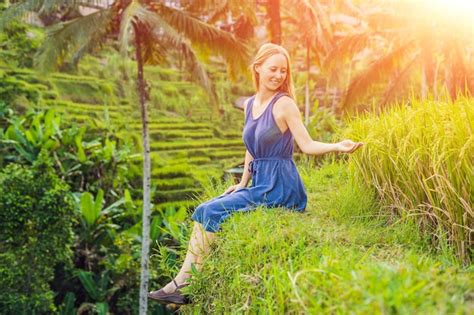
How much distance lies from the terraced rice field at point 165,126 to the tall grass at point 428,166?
46.7 ft

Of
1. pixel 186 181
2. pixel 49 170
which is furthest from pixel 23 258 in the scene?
pixel 186 181

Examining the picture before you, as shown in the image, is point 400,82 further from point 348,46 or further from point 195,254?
point 195,254

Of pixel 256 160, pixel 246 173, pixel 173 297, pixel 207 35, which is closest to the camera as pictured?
pixel 173 297

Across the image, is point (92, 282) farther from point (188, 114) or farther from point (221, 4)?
point (188, 114)

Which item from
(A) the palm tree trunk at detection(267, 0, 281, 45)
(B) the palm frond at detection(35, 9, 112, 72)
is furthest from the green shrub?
(A) the palm tree trunk at detection(267, 0, 281, 45)

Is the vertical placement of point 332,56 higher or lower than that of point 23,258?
higher

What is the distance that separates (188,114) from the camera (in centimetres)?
2414

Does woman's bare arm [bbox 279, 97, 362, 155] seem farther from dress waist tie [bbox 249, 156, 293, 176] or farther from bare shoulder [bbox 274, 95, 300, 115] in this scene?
dress waist tie [bbox 249, 156, 293, 176]

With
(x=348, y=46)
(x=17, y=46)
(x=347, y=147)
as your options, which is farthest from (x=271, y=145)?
(x=17, y=46)

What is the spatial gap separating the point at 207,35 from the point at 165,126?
406 inches

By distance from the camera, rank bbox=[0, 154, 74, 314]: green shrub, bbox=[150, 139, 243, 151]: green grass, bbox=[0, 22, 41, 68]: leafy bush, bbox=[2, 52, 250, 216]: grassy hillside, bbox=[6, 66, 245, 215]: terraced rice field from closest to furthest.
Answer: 1. bbox=[0, 154, 74, 314]: green shrub
2. bbox=[6, 66, 245, 215]: terraced rice field
3. bbox=[2, 52, 250, 216]: grassy hillside
4. bbox=[0, 22, 41, 68]: leafy bush
5. bbox=[150, 139, 243, 151]: green grass

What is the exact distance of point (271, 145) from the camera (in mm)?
3600

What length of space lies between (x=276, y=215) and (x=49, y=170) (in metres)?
9.74

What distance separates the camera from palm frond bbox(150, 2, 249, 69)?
39.9ft
